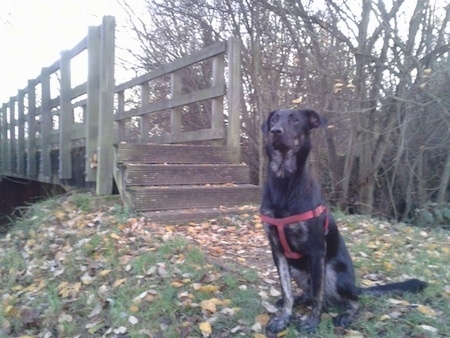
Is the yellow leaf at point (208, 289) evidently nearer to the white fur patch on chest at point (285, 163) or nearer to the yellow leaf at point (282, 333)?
the yellow leaf at point (282, 333)

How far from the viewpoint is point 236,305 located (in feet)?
11.4

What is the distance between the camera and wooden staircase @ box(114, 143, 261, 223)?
18.0 ft

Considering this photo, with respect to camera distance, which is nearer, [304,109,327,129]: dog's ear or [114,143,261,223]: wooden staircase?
[304,109,327,129]: dog's ear

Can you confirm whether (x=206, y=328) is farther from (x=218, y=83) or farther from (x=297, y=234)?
(x=218, y=83)

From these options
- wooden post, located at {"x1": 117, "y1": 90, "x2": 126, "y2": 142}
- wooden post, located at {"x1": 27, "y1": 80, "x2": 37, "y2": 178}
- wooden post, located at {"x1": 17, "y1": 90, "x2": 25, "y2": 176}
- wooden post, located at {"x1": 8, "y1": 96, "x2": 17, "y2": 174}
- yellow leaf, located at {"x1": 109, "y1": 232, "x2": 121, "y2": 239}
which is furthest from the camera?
wooden post, located at {"x1": 8, "y1": 96, "x2": 17, "y2": 174}

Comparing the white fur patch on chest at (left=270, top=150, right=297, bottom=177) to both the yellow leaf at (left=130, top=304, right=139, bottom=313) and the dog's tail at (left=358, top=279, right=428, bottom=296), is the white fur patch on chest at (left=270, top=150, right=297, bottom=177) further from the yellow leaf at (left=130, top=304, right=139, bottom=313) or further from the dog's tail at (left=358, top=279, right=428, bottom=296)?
the yellow leaf at (left=130, top=304, right=139, bottom=313)

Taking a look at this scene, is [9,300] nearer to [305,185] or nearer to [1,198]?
[305,185]

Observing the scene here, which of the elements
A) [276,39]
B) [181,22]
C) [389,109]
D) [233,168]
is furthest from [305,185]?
[181,22]

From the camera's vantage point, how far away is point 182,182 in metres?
5.98

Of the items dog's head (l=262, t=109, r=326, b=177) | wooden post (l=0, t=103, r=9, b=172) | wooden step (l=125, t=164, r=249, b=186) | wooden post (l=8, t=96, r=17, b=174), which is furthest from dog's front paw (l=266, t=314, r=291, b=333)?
wooden post (l=0, t=103, r=9, b=172)

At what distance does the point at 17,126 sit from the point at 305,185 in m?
8.93

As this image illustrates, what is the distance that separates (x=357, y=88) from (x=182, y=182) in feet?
12.7

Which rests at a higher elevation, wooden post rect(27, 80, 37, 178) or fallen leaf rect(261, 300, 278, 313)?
wooden post rect(27, 80, 37, 178)

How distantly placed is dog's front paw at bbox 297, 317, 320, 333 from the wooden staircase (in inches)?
100
